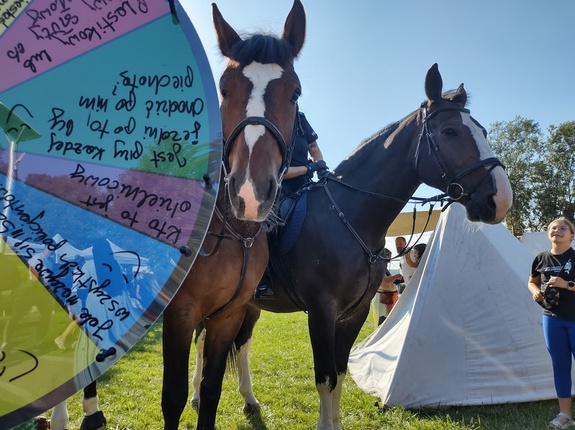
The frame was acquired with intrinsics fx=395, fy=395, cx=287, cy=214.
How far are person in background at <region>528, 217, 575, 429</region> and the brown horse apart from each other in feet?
11.0

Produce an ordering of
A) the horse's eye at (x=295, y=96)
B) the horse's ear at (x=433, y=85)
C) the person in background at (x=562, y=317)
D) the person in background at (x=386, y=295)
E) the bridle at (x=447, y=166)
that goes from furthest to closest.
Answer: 1. the person in background at (x=386, y=295)
2. the person in background at (x=562, y=317)
3. the horse's ear at (x=433, y=85)
4. the bridle at (x=447, y=166)
5. the horse's eye at (x=295, y=96)

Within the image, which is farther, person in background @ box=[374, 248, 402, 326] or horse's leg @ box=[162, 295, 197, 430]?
person in background @ box=[374, 248, 402, 326]

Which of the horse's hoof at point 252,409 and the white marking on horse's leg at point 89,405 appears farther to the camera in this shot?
the horse's hoof at point 252,409

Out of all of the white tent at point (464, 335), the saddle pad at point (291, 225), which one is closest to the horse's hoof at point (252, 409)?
the white tent at point (464, 335)

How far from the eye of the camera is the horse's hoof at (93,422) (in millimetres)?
2900

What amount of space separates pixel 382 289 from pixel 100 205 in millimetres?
7275

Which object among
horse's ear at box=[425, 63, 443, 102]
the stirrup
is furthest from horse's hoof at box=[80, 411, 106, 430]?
the stirrup

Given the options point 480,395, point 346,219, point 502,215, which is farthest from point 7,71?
point 480,395

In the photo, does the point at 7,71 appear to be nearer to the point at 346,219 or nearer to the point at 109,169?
the point at 109,169

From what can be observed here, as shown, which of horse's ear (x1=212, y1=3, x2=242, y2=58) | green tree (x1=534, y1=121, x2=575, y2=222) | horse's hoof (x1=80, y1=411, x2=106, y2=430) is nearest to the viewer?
horse's ear (x1=212, y1=3, x2=242, y2=58)

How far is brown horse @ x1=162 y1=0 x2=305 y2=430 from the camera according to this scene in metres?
1.93

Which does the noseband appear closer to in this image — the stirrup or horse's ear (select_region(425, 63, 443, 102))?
horse's ear (select_region(425, 63, 443, 102))

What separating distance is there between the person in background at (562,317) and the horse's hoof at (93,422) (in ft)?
13.4

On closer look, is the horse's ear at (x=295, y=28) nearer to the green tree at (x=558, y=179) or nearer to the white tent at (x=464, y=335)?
the white tent at (x=464, y=335)
